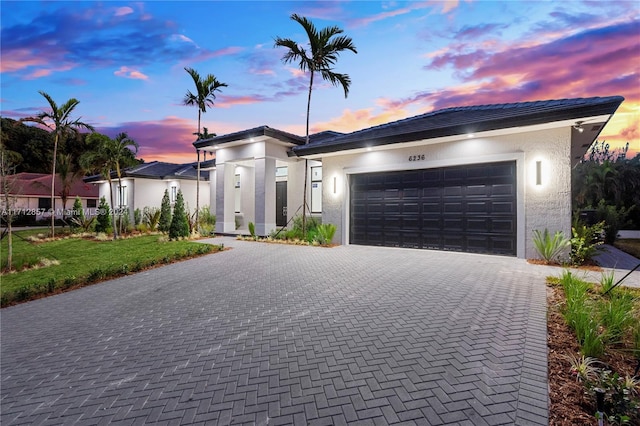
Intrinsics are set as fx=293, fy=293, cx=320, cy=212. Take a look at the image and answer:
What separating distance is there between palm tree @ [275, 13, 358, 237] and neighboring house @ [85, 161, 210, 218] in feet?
41.8

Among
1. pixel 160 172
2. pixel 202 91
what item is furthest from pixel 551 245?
pixel 160 172

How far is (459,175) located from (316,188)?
7972mm

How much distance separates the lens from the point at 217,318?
4418 millimetres

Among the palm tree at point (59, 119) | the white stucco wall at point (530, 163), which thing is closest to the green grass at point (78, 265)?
the palm tree at point (59, 119)

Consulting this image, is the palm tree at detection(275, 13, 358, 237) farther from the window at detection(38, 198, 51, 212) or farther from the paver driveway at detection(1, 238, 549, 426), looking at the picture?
the window at detection(38, 198, 51, 212)

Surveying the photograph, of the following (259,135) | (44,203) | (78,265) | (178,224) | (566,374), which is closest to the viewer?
(566,374)

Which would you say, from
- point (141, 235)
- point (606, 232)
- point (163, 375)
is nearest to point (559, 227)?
point (606, 232)

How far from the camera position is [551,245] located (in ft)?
25.2

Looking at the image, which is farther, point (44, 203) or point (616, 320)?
point (44, 203)

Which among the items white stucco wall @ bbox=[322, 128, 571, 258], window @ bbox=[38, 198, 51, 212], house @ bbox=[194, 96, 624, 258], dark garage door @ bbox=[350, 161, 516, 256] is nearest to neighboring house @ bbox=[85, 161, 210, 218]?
house @ bbox=[194, 96, 624, 258]

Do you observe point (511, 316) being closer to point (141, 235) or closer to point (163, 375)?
point (163, 375)

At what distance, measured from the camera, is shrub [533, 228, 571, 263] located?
7668 millimetres

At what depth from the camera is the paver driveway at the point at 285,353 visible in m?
2.35

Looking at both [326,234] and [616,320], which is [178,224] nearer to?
[326,234]
